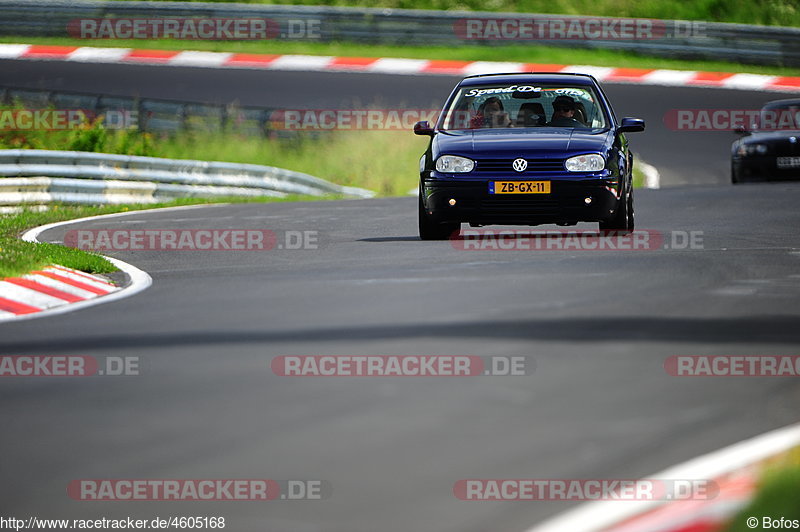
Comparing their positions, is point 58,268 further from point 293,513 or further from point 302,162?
point 302,162

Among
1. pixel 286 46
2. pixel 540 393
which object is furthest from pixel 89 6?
pixel 540 393

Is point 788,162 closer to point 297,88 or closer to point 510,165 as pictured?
point 510,165

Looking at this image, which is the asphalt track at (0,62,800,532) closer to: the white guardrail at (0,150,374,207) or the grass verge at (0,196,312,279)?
the grass verge at (0,196,312,279)

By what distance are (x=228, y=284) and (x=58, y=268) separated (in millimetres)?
1541

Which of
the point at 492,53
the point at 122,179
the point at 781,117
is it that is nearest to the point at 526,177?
the point at 781,117

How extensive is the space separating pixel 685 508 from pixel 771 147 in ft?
57.9

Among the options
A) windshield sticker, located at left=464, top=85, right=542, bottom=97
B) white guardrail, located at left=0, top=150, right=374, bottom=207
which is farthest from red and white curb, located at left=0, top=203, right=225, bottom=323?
white guardrail, located at left=0, top=150, right=374, bottom=207

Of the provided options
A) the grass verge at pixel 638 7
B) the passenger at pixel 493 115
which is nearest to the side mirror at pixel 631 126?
the passenger at pixel 493 115

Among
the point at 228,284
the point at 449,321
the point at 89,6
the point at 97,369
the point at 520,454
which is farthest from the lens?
the point at 89,6

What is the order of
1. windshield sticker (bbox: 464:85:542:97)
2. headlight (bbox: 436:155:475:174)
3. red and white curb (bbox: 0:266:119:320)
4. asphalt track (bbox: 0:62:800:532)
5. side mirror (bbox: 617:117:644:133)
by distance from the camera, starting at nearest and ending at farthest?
asphalt track (bbox: 0:62:800:532)
red and white curb (bbox: 0:266:119:320)
headlight (bbox: 436:155:475:174)
side mirror (bbox: 617:117:644:133)
windshield sticker (bbox: 464:85:542:97)

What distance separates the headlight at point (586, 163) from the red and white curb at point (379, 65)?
50.9ft

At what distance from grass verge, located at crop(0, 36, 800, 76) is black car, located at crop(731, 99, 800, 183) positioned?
326 inches

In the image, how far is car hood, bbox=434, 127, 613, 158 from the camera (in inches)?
523

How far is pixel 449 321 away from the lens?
849cm
